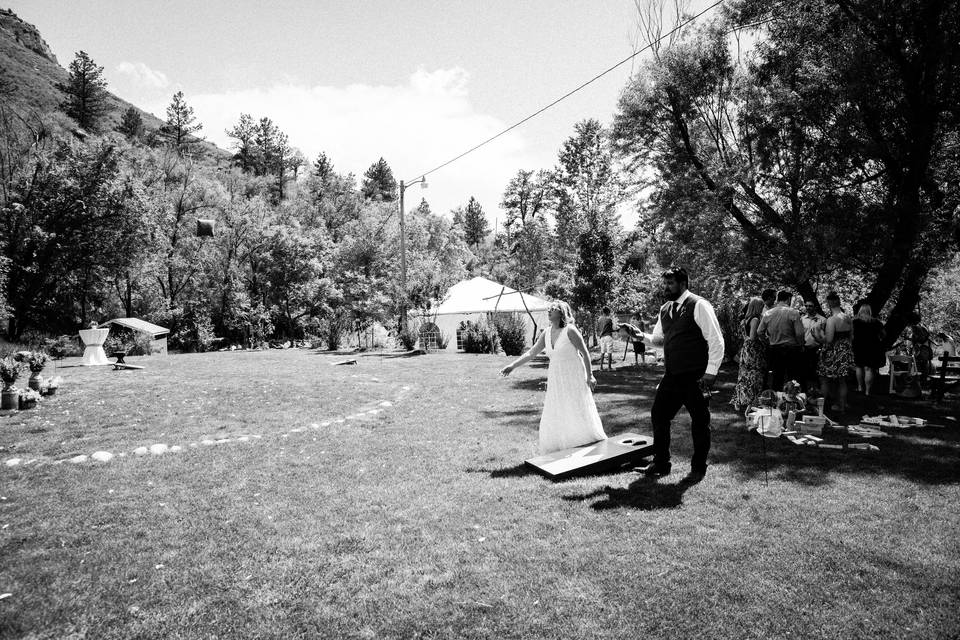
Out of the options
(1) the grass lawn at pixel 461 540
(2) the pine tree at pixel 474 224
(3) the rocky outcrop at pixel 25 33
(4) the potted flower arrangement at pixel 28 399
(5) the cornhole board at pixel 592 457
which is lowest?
(1) the grass lawn at pixel 461 540

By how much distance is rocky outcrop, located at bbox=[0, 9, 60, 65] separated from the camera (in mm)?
112331

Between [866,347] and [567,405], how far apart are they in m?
8.05

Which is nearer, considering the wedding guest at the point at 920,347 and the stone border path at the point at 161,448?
the stone border path at the point at 161,448

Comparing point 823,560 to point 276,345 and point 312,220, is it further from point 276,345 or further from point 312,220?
point 312,220

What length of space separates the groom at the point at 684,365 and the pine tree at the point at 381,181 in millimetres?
64628

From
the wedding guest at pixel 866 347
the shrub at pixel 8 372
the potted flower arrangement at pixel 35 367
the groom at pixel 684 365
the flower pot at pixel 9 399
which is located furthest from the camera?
the wedding guest at pixel 866 347

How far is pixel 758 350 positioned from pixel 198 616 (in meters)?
8.21

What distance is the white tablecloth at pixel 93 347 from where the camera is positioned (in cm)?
1698

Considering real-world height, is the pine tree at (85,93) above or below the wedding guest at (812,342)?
above

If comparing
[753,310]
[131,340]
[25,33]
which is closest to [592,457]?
[753,310]

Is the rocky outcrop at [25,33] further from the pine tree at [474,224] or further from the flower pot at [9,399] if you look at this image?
the flower pot at [9,399]

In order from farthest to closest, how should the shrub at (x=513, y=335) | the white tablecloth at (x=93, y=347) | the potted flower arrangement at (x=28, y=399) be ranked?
the shrub at (x=513, y=335)
the white tablecloth at (x=93, y=347)
the potted flower arrangement at (x=28, y=399)

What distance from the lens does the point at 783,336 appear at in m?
7.88

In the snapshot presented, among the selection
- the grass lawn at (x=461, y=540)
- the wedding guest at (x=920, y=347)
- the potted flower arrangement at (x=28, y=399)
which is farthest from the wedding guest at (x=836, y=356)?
the potted flower arrangement at (x=28, y=399)
